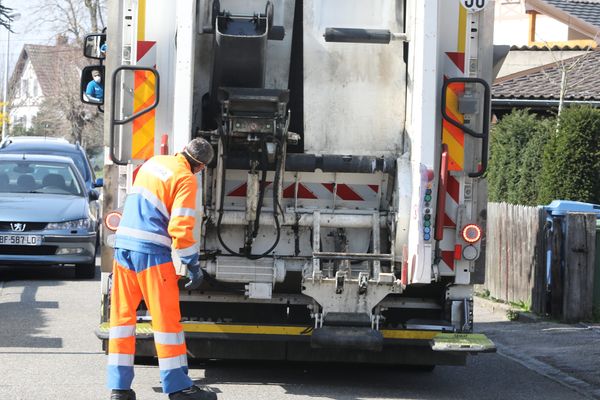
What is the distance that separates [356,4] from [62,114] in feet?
160

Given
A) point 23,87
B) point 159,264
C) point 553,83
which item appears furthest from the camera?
point 23,87

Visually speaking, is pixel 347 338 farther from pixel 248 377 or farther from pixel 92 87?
pixel 92 87

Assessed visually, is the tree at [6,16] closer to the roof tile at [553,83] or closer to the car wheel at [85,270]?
the car wheel at [85,270]

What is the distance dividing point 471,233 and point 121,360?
103 inches

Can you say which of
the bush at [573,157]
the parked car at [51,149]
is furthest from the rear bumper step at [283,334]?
the parked car at [51,149]

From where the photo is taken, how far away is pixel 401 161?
29.4 feet

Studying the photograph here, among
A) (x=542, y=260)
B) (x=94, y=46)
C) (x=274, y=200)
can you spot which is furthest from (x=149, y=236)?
(x=542, y=260)

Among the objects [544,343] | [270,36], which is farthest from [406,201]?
[544,343]

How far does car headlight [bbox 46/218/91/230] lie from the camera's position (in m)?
16.3

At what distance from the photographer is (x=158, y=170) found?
26.8ft

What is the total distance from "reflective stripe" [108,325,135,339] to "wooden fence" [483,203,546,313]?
653cm

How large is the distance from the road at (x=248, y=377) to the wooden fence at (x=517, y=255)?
256cm

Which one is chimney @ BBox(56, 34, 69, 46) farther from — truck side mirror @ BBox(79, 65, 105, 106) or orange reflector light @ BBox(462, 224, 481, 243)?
orange reflector light @ BBox(462, 224, 481, 243)

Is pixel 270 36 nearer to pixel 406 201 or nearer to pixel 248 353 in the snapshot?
pixel 406 201
